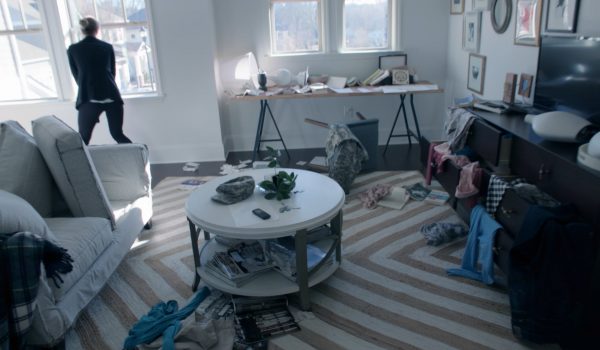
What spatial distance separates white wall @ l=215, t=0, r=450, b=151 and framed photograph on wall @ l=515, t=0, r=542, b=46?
5.07ft

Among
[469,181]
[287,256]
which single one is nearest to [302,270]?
[287,256]

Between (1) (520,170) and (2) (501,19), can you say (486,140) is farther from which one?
(2) (501,19)

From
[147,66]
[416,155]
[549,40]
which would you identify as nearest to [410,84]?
[416,155]

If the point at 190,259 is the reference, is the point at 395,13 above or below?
above

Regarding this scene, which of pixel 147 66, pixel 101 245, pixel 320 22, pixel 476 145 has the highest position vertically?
pixel 320 22

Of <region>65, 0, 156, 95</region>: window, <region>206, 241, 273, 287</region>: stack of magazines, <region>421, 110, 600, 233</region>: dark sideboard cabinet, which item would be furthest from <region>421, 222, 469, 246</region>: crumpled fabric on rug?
<region>65, 0, 156, 95</region>: window

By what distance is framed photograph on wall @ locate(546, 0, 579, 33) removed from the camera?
8.27 feet

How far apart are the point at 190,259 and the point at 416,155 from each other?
275 centimetres

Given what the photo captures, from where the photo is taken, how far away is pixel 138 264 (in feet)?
9.02

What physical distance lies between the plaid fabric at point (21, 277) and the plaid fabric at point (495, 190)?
86.9 inches

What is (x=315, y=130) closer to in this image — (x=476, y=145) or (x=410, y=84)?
(x=410, y=84)

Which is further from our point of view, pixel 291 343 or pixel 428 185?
pixel 428 185

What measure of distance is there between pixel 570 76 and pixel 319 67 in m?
2.86

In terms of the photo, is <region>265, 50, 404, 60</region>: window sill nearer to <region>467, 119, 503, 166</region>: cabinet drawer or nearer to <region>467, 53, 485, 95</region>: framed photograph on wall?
<region>467, 53, 485, 95</region>: framed photograph on wall
